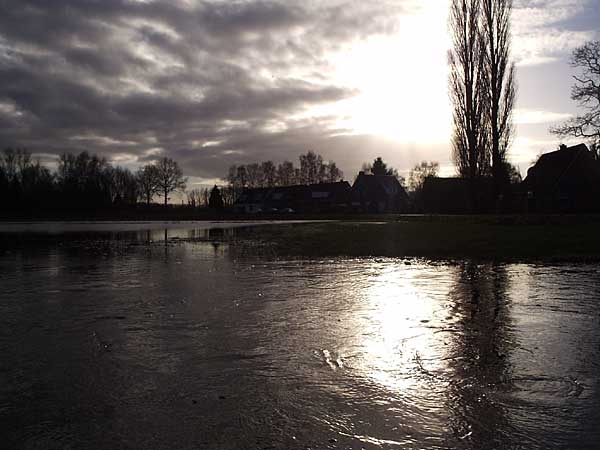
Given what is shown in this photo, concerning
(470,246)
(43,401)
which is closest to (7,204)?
(470,246)

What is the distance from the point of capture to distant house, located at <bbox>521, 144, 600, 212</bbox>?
4247 centimetres

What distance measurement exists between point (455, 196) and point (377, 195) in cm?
2818

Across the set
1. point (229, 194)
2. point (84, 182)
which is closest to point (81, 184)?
point (84, 182)

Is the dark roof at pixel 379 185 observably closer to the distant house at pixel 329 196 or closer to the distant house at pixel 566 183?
the distant house at pixel 329 196

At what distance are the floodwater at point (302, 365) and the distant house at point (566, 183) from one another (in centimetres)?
3822

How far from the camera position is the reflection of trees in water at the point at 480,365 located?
3.34m

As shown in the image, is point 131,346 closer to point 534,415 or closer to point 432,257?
point 534,415

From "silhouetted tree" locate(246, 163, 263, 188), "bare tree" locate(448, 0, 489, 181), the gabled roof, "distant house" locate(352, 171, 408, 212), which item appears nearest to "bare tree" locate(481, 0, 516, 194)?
"bare tree" locate(448, 0, 489, 181)

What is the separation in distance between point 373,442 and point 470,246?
1478cm

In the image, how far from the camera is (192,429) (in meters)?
3.34

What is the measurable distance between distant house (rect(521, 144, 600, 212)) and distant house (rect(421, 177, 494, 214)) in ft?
22.2

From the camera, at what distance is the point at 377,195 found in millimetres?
84000

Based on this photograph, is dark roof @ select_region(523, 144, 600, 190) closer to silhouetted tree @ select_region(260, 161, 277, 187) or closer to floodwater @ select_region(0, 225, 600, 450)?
floodwater @ select_region(0, 225, 600, 450)

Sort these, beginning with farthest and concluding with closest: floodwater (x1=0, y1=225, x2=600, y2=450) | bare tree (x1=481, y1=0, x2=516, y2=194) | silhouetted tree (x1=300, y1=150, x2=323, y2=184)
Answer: silhouetted tree (x1=300, y1=150, x2=323, y2=184), bare tree (x1=481, y1=0, x2=516, y2=194), floodwater (x1=0, y1=225, x2=600, y2=450)
